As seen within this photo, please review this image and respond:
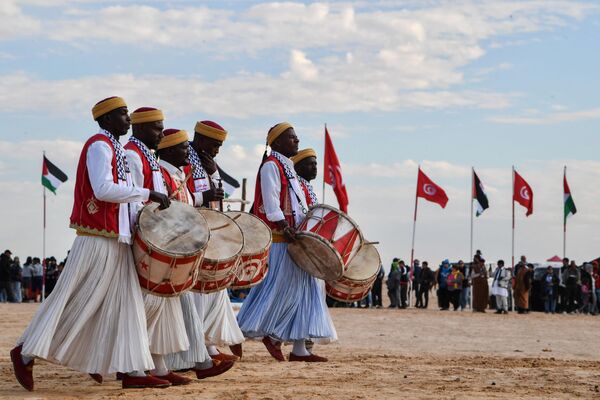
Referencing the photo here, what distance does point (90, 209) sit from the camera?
8305mm

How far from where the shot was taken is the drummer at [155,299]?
348 inches

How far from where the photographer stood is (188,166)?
10492mm

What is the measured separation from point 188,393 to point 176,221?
51.0 inches

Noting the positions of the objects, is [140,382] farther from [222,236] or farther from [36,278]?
[36,278]

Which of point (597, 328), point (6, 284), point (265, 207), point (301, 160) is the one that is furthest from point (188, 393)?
point (6, 284)

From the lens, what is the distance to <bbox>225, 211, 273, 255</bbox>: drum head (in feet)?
33.5

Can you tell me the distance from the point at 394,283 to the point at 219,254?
2447 centimetres

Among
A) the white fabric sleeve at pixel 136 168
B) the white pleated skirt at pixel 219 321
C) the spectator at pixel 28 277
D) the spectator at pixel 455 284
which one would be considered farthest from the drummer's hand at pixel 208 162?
the spectator at pixel 28 277

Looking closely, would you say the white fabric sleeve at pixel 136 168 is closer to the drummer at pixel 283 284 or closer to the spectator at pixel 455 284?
the drummer at pixel 283 284

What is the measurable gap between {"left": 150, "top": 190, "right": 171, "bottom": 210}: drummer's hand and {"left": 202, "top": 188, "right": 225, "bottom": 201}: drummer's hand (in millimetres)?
1590

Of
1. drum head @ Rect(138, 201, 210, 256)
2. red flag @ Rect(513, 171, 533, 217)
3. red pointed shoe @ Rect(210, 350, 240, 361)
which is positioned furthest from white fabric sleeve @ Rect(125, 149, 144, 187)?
red flag @ Rect(513, 171, 533, 217)

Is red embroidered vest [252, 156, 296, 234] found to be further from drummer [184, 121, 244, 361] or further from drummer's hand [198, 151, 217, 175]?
drummer's hand [198, 151, 217, 175]

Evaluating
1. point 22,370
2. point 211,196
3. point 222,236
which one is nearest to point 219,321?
point 211,196

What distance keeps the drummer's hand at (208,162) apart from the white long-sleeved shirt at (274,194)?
765 mm
